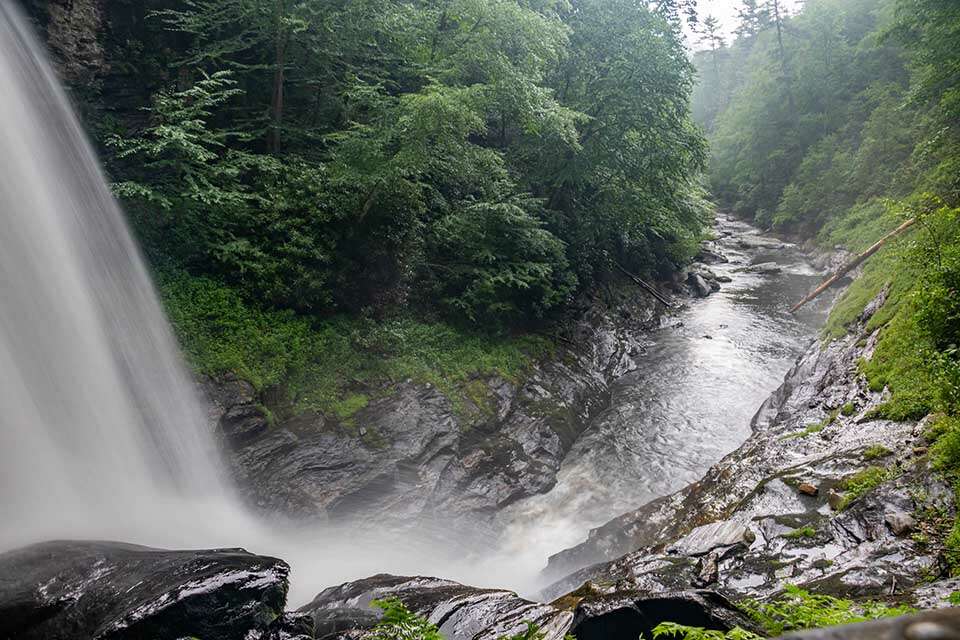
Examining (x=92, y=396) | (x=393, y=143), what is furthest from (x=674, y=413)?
(x=92, y=396)

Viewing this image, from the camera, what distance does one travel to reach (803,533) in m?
5.65

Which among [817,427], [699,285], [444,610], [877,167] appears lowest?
[699,285]

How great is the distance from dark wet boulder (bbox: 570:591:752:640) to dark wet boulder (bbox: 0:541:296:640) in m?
2.72

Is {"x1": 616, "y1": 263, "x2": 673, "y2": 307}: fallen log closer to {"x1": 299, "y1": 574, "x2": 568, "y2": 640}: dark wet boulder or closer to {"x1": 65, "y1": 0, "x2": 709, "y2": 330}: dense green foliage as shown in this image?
{"x1": 65, "y1": 0, "x2": 709, "y2": 330}: dense green foliage

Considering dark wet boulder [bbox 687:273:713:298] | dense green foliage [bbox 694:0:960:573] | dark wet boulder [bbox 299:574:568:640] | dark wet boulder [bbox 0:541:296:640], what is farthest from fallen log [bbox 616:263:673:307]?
dark wet boulder [bbox 0:541:296:640]

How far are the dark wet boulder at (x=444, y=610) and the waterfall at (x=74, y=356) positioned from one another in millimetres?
3070

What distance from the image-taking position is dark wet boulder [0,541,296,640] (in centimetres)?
424

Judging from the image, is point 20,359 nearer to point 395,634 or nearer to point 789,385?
point 395,634

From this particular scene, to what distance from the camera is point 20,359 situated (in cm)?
711

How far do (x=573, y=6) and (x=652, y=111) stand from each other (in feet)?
14.8

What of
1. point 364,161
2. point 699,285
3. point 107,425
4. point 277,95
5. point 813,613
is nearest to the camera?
point 813,613

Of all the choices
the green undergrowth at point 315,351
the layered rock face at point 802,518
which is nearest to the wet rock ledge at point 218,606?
the layered rock face at point 802,518

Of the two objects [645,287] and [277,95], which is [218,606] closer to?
[277,95]

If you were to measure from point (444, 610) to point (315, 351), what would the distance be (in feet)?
20.1
